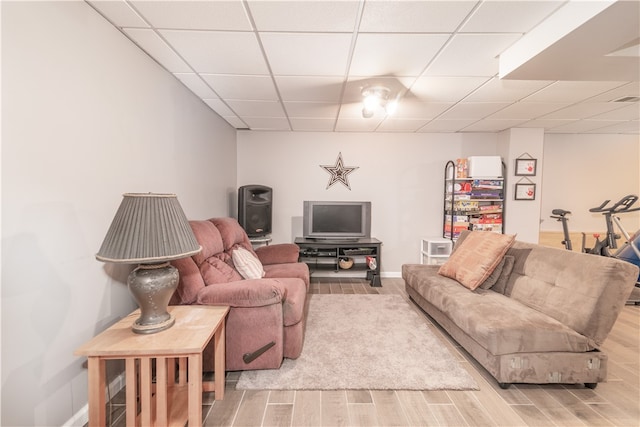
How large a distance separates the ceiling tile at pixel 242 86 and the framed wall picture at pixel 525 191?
365 centimetres

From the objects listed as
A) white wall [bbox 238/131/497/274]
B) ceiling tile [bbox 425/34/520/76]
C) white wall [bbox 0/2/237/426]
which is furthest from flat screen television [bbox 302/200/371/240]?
white wall [bbox 0/2/237/426]

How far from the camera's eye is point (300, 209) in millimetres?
4520

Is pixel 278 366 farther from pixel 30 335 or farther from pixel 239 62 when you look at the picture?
pixel 239 62

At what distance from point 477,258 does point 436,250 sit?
5.74 ft

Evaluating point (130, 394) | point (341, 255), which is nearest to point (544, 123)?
point (341, 255)

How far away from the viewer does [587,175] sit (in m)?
4.62

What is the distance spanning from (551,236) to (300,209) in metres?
3.99

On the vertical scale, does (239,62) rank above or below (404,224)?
above

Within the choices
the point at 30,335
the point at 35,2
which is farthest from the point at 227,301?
the point at 35,2

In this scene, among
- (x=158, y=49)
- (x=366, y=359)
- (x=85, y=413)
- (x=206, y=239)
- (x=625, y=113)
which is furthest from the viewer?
(x=625, y=113)

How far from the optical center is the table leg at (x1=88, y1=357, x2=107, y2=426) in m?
1.28

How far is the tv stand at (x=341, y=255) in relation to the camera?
4.05 metres

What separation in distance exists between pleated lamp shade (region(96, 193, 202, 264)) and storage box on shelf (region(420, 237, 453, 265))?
366cm

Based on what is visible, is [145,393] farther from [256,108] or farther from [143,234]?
[256,108]
